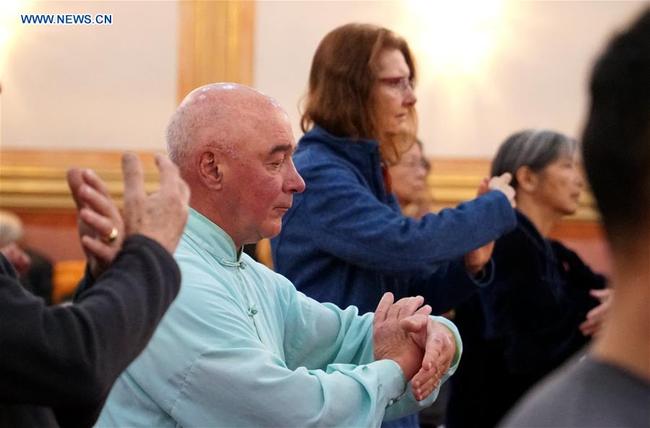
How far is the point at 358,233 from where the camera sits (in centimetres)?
273

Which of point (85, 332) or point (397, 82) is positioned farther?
point (397, 82)

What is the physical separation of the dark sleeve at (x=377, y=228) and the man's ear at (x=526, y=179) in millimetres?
1184

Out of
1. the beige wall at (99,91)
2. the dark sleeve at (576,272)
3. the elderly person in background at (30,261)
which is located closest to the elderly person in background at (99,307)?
the dark sleeve at (576,272)

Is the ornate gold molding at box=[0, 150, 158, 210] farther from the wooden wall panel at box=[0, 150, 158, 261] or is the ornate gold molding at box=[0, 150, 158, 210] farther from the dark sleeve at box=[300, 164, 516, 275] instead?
the dark sleeve at box=[300, 164, 516, 275]

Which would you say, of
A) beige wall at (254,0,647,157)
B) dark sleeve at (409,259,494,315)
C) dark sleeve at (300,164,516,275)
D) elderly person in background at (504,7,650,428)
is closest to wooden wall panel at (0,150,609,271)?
beige wall at (254,0,647,157)

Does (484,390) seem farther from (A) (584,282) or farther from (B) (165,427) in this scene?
(B) (165,427)

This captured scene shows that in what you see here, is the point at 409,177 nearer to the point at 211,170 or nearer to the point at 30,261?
the point at 211,170

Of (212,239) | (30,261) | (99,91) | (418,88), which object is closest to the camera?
(212,239)

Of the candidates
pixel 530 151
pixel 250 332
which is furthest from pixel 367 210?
pixel 530 151

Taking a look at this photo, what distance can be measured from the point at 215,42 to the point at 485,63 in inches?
58.1

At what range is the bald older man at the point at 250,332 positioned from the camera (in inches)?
80.2

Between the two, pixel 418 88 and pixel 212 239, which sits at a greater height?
pixel 212 239

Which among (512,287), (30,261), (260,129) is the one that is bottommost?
(30,261)

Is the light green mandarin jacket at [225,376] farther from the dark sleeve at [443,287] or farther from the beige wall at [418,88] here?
the beige wall at [418,88]
